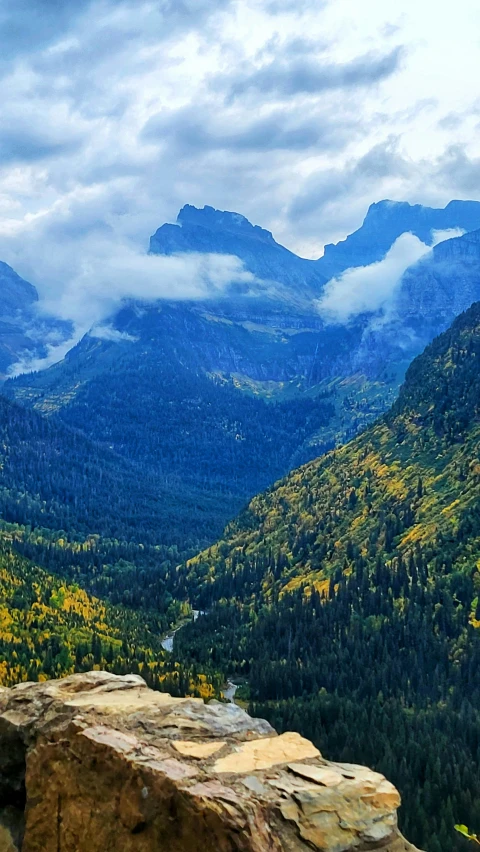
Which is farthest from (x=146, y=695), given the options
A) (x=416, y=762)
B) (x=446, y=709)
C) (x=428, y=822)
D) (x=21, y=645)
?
(x=21, y=645)

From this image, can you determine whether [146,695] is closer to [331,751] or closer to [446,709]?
[331,751]

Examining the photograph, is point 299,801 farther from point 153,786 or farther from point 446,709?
point 446,709

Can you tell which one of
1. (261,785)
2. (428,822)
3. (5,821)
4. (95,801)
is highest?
(261,785)

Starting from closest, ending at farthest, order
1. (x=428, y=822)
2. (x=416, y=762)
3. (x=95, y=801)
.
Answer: (x=95, y=801), (x=428, y=822), (x=416, y=762)

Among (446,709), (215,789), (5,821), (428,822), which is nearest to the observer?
(215,789)

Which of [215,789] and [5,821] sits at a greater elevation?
[215,789]

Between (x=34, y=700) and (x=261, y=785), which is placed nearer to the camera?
(x=261, y=785)

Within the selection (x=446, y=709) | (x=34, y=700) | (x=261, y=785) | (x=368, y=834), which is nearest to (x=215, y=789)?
(x=261, y=785)
